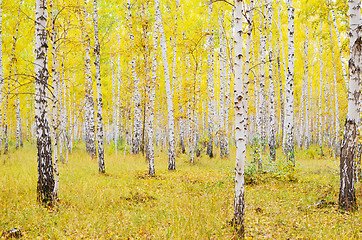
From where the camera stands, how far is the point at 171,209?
5.52 meters

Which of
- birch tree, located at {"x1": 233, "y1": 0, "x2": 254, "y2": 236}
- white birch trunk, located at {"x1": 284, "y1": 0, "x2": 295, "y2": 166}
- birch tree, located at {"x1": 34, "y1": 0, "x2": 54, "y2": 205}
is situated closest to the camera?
birch tree, located at {"x1": 233, "y1": 0, "x2": 254, "y2": 236}

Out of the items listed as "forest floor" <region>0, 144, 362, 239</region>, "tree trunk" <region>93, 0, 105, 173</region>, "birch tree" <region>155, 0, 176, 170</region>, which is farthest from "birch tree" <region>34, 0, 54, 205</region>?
"birch tree" <region>155, 0, 176, 170</region>

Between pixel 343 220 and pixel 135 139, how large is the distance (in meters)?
11.8

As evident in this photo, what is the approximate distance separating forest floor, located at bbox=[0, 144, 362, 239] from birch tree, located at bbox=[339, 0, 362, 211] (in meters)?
0.50

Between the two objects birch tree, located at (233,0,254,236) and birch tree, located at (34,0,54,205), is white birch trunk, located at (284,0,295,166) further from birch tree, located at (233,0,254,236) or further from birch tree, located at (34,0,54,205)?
birch tree, located at (34,0,54,205)

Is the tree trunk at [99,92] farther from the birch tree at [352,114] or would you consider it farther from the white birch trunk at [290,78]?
the birch tree at [352,114]

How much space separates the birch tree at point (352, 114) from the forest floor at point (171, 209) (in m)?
0.50

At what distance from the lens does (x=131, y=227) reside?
4586mm

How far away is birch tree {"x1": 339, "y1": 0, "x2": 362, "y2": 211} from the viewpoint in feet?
16.5

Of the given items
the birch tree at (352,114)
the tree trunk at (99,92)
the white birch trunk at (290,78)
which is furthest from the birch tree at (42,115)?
the white birch trunk at (290,78)

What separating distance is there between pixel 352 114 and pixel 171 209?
15.6ft

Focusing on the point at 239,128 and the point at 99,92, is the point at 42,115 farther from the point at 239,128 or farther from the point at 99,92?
the point at 239,128

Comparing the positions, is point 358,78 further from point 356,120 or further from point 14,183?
point 14,183

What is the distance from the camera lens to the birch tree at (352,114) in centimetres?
502
